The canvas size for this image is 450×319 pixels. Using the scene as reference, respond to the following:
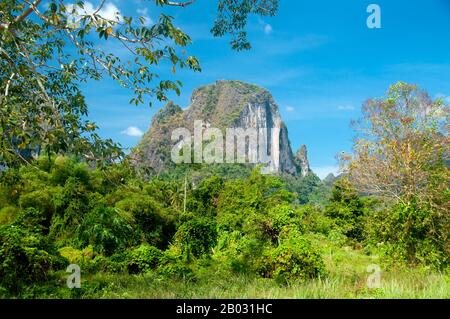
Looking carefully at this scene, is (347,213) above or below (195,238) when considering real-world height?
above

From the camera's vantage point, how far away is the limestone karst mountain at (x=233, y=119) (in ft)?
227

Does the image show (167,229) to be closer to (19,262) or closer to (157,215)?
(157,215)

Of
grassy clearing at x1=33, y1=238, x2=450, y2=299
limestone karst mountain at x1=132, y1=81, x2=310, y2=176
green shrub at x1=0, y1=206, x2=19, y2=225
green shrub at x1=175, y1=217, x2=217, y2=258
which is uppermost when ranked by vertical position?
limestone karst mountain at x1=132, y1=81, x2=310, y2=176

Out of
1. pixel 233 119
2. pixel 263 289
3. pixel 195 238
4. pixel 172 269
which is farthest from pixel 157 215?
pixel 233 119

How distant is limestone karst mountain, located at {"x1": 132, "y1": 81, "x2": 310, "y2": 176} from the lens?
69.1m

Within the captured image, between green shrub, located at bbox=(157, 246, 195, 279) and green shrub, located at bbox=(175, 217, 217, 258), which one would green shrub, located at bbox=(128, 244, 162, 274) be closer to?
green shrub, located at bbox=(157, 246, 195, 279)

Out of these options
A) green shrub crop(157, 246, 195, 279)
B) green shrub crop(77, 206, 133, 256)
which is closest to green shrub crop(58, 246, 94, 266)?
green shrub crop(77, 206, 133, 256)

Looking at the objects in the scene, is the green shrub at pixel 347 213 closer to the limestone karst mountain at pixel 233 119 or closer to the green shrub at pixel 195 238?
the green shrub at pixel 195 238

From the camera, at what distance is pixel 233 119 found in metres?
84.4

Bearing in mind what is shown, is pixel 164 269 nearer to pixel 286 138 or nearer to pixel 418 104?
pixel 418 104

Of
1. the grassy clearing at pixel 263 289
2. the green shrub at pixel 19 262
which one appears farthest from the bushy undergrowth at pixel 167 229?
the grassy clearing at pixel 263 289

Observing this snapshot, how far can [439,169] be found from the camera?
12.2 meters
